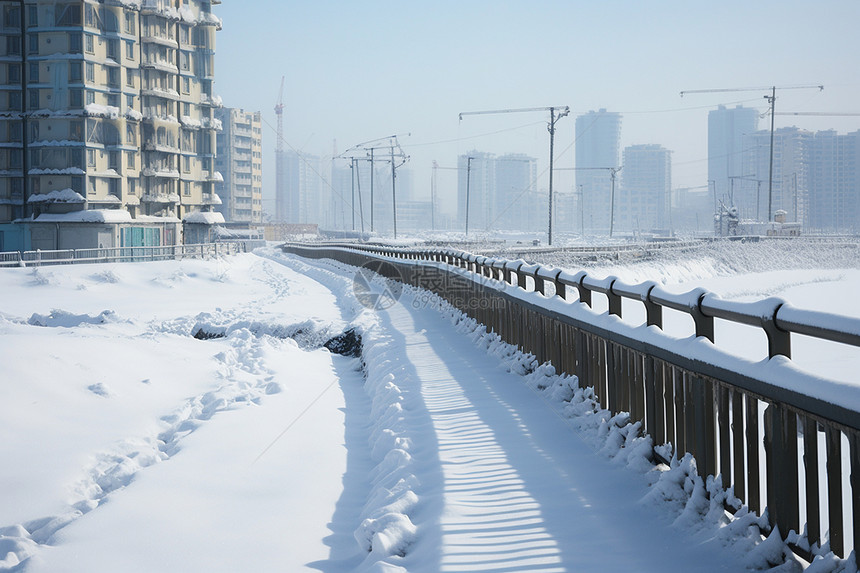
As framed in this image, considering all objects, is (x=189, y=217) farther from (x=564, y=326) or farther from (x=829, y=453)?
(x=829, y=453)

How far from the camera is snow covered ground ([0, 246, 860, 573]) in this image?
5.65m

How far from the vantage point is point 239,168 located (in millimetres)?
181500

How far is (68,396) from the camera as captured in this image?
12.6 meters

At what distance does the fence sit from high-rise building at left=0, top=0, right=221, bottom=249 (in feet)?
231

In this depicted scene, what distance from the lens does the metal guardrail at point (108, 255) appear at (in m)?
45.8

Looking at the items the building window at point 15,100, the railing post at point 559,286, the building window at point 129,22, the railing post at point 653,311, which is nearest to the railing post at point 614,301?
the railing post at point 653,311

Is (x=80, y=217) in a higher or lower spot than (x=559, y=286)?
higher

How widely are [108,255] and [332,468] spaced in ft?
168

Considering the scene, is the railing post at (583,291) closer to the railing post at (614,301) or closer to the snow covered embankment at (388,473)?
the railing post at (614,301)

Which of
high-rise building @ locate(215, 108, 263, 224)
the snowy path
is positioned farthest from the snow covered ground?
A: high-rise building @ locate(215, 108, 263, 224)

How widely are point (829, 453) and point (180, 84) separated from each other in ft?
294

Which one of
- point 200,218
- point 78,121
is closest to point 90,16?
point 78,121

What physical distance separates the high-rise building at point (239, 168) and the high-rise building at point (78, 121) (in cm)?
9521

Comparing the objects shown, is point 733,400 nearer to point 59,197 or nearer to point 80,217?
point 80,217
